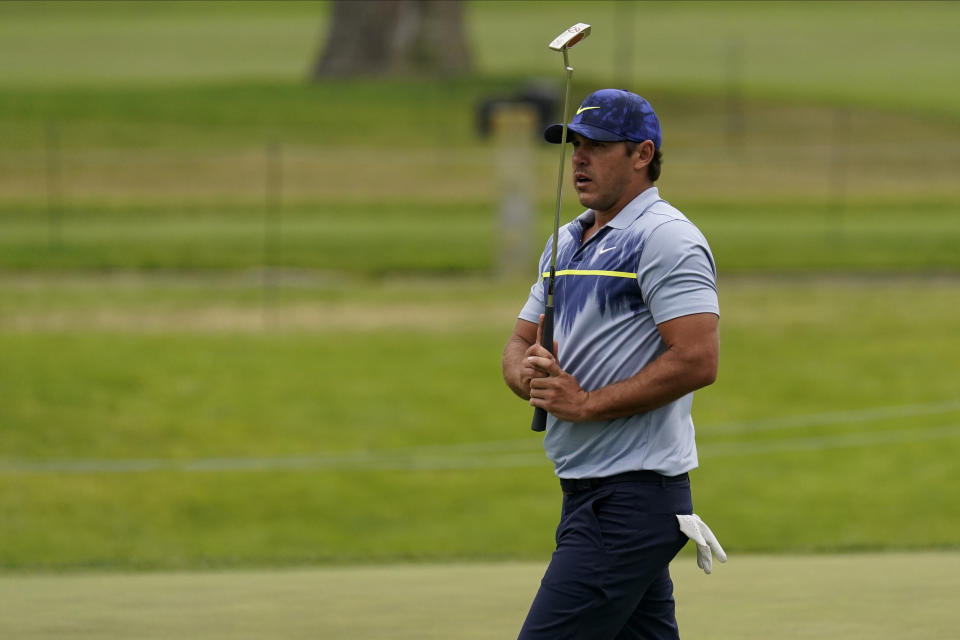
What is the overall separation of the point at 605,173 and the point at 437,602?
2545mm

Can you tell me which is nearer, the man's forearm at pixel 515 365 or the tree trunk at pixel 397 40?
the man's forearm at pixel 515 365

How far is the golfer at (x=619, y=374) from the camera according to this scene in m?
4.21

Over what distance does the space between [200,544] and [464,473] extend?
216 centimetres

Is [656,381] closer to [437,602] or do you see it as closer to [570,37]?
[570,37]

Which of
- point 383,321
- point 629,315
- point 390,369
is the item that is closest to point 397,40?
point 383,321

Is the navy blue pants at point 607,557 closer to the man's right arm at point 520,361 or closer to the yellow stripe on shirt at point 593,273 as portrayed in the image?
the man's right arm at point 520,361

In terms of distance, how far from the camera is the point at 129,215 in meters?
28.7

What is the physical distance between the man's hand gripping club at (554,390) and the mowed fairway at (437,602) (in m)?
1.69

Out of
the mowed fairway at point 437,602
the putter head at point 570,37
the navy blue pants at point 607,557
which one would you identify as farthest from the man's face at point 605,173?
the mowed fairway at point 437,602

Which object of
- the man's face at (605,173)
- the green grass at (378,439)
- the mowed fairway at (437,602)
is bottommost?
the green grass at (378,439)

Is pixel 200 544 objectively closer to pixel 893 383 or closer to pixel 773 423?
pixel 773 423

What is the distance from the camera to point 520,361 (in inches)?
179

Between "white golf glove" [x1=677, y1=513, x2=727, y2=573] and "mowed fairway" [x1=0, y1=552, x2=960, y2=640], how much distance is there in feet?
4.36

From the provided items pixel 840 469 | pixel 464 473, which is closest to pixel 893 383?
pixel 840 469
